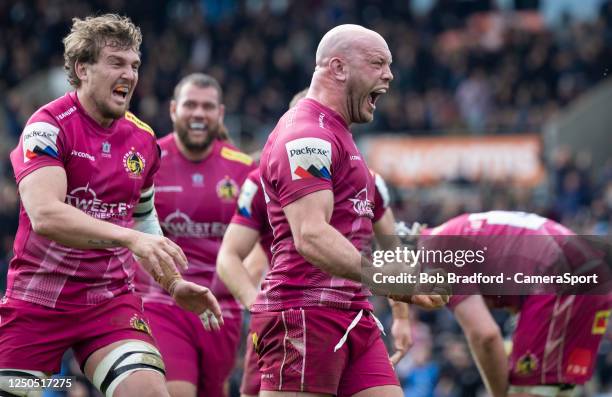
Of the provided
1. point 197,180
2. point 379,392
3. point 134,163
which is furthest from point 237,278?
point 379,392

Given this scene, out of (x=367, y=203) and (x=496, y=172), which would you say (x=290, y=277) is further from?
(x=496, y=172)

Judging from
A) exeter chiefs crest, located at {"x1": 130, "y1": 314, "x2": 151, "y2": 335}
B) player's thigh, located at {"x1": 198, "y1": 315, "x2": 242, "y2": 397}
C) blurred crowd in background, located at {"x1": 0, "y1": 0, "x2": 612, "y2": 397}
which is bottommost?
player's thigh, located at {"x1": 198, "y1": 315, "x2": 242, "y2": 397}

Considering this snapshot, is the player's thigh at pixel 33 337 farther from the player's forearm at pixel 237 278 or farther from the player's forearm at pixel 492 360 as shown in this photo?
the player's forearm at pixel 492 360

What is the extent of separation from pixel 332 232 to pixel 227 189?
9.65 feet

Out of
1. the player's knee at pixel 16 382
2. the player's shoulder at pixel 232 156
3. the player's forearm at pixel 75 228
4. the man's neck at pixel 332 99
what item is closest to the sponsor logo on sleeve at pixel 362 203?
the man's neck at pixel 332 99

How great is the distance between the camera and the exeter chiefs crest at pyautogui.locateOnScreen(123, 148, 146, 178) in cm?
604

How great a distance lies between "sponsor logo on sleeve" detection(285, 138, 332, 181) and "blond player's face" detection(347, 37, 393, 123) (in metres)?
0.42

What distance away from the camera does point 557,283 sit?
299 inches

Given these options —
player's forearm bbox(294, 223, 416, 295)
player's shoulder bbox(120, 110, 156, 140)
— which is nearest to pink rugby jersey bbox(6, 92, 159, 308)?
player's shoulder bbox(120, 110, 156, 140)

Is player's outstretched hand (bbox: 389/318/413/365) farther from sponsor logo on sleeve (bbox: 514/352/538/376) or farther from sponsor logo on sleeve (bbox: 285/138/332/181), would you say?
sponsor logo on sleeve (bbox: 285/138/332/181)

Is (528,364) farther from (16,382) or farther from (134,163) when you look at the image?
(16,382)

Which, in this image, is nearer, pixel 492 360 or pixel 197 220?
pixel 492 360

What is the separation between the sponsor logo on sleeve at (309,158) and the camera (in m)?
5.44

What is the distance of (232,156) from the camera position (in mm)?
8422
